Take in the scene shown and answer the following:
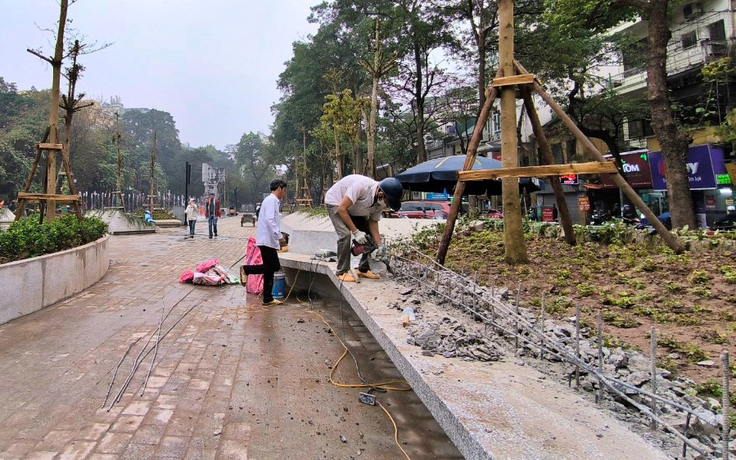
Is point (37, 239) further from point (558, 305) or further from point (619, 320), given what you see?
point (619, 320)

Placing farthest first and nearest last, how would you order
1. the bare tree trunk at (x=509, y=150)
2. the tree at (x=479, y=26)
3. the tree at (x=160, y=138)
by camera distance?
the tree at (x=160, y=138) → the tree at (x=479, y=26) → the bare tree trunk at (x=509, y=150)

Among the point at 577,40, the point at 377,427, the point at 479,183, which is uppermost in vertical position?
the point at 577,40

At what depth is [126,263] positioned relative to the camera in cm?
959

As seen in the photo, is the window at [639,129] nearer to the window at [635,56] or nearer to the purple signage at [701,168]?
the window at [635,56]

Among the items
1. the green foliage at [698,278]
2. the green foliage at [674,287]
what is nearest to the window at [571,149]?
the green foliage at [698,278]

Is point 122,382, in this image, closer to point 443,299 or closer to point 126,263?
point 443,299

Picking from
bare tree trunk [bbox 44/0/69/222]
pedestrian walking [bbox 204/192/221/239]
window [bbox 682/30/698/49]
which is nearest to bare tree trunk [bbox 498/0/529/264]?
bare tree trunk [bbox 44/0/69/222]

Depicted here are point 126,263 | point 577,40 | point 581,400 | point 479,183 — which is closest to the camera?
point 581,400

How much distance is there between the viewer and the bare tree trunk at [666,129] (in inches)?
282

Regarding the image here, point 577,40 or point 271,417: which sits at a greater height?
point 577,40

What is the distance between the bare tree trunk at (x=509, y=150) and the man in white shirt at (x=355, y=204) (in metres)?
1.12

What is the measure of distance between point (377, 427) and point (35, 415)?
207 centimetres

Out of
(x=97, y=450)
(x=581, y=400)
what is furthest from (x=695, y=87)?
(x=97, y=450)

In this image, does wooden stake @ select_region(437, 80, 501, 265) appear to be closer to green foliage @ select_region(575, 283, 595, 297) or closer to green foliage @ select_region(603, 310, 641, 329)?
green foliage @ select_region(575, 283, 595, 297)
